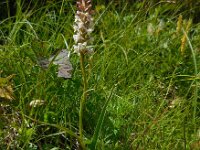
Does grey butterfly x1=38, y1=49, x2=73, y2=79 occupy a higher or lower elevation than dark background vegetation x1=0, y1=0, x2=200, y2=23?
higher

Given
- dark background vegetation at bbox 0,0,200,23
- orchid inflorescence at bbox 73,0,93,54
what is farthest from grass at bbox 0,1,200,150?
dark background vegetation at bbox 0,0,200,23

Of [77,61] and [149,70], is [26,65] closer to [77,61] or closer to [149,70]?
[77,61]

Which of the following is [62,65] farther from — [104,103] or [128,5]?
[128,5]

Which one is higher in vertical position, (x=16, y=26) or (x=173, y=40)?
(x=16, y=26)

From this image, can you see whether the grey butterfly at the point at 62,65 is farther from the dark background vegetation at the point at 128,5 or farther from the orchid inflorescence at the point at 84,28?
the dark background vegetation at the point at 128,5

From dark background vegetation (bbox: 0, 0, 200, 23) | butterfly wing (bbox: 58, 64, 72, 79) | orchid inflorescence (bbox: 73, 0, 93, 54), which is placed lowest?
dark background vegetation (bbox: 0, 0, 200, 23)

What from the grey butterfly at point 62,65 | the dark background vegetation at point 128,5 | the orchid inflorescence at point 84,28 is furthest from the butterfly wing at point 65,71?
the dark background vegetation at point 128,5

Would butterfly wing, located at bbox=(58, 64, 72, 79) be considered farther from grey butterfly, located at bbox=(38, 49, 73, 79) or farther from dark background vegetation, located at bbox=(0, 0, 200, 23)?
dark background vegetation, located at bbox=(0, 0, 200, 23)

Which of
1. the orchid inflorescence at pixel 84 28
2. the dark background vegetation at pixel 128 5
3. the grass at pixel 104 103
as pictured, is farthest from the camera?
the dark background vegetation at pixel 128 5

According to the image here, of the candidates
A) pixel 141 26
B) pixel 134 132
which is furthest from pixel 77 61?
pixel 141 26

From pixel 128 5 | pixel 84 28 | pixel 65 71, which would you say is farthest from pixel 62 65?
pixel 128 5

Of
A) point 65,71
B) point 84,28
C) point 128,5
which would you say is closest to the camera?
point 84,28
